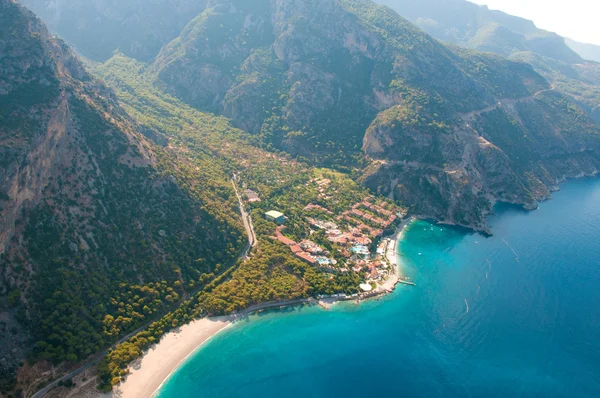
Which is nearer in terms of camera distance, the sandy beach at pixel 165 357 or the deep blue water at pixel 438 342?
the sandy beach at pixel 165 357

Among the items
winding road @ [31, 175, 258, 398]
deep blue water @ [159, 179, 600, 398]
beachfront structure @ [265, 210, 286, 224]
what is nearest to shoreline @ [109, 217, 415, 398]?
winding road @ [31, 175, 258, 398]

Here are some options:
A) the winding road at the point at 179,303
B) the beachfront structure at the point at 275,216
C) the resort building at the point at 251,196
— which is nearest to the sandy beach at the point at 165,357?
the winding road at the point at 179,303

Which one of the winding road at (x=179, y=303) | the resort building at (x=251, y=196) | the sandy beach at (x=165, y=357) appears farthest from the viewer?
the resort building at (x=251, y=196)

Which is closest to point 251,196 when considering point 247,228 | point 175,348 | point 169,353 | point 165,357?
point 247,228

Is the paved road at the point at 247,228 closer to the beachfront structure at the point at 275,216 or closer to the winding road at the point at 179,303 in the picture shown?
the winding road at the point at 179,303

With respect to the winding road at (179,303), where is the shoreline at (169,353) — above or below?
below

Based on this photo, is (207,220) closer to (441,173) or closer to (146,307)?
(146,307)

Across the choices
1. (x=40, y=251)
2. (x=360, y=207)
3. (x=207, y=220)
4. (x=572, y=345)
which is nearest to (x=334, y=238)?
(x=360, y=207)

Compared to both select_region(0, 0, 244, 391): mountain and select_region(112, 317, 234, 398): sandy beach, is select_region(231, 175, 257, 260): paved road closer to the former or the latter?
select_region(0, 0, 244, 391): mountain
